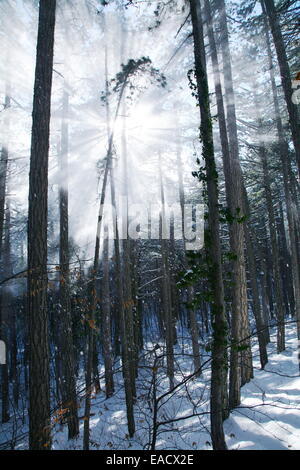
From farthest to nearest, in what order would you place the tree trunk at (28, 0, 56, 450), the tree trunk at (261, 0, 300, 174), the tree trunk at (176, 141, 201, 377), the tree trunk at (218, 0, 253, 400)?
the tree trunk at (176, 141, 201, 377) → the tree trunk at (218, 0, 253, 400) → the tree trunk at (261, 0, 300, 174) → the tree trunk at (28, 0, 56, 450)

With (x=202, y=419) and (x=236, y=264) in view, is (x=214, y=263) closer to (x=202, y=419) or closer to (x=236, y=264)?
(x=236, y=264)

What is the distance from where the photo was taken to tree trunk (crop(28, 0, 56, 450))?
4.22 meters

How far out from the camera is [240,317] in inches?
313

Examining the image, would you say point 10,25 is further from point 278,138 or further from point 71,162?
point 278,138

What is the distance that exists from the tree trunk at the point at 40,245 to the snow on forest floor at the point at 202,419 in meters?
0.48

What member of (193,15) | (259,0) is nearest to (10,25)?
(193,15)

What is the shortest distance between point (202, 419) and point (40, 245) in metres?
7.53

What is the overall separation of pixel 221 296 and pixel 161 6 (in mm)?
5853

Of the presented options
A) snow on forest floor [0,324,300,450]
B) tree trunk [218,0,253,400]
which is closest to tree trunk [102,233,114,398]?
snow on forest floor [0,324,300,450]

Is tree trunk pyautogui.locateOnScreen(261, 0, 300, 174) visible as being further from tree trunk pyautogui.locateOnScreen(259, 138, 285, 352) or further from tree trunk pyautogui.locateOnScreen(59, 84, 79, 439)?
tree trunk pyautogui.locateOnScreen(59, 84, 79, 439)

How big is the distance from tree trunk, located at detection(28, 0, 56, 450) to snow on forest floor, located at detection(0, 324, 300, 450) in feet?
1.57
